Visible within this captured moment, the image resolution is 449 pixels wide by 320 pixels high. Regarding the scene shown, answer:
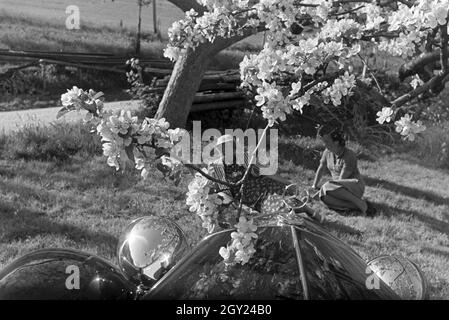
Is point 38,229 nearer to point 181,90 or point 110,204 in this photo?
point 110,204

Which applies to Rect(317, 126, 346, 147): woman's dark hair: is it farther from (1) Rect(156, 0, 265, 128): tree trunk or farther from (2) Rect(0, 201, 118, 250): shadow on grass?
(2) Rect(0, 201, 118, 250): shadow on grass

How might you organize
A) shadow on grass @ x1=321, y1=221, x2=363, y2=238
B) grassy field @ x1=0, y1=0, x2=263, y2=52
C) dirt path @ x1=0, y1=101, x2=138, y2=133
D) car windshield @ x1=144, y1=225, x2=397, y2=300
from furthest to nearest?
grassy field @ x1=0, y1=0, x2=263, y2=52, dirt path @ x1=0, y1=101, x2=138, y2=133, shadow on grass @ x1=321, y1=221, x2=363, y2=238, car windshield @ x1=144, y1=225, x2=397, y2=300

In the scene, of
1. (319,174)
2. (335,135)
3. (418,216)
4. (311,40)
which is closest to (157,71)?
(319,174)

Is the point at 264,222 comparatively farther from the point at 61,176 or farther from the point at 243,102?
the point at 243,102

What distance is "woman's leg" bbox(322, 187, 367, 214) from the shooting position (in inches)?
278

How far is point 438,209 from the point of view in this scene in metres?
7.71

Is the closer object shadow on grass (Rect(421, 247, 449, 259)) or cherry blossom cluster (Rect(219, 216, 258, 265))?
cherry blossom cluster (Rect(219, 216, 258, 265))

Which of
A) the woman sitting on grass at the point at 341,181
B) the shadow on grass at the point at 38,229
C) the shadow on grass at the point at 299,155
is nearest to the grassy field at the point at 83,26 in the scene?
the shadow on grass at the point at 299,155

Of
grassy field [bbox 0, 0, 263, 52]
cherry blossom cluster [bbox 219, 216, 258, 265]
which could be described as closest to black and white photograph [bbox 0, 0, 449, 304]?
cherry blossom cluster [bbox 219, 216, 258, 265]

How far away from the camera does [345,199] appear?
7090mm

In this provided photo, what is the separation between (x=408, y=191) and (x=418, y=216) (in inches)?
43.5

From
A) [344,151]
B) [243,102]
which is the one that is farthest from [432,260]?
[243,102]

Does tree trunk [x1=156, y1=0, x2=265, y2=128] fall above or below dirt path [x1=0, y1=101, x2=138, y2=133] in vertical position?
above

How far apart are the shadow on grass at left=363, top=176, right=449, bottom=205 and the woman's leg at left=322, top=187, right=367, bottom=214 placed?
1.40 m
